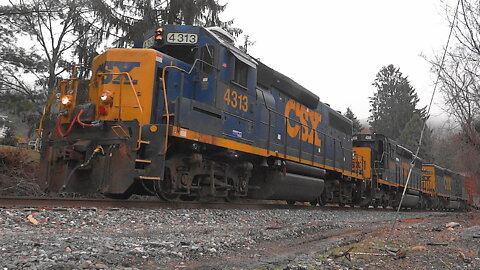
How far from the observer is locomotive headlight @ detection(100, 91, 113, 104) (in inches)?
305

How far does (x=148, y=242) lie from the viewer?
13.2 feet

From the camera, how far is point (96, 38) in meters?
18.3

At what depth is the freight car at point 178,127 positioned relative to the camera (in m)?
7.18

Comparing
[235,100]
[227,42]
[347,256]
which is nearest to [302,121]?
[235,100]

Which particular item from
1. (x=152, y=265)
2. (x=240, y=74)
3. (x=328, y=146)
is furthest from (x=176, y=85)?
(x=328, y=146)

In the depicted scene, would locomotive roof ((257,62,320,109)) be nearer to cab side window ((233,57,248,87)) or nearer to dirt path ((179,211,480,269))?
cab side window ((233,57,248,87))

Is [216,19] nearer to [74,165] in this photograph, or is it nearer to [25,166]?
[25,166]

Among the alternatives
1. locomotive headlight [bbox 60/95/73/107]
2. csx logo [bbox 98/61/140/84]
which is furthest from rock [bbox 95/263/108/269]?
locomotive headlight [bbox 60/95/73/107]

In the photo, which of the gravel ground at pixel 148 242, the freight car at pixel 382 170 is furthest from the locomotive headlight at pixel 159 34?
the freight car at pixel 382 170

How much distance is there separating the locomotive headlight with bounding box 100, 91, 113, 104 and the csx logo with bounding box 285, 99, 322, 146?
5.51 metres

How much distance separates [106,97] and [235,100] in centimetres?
286

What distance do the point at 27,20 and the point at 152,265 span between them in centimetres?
1650

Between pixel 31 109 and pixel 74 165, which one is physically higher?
pixel 31 109

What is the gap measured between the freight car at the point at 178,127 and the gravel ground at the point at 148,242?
121 cm
